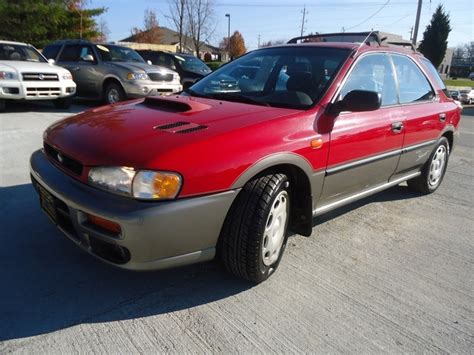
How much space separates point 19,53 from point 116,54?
2.30m

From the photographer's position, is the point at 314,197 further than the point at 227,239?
Yes

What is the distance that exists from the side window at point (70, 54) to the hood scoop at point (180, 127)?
30.2 feet

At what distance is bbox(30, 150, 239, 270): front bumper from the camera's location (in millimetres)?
2020

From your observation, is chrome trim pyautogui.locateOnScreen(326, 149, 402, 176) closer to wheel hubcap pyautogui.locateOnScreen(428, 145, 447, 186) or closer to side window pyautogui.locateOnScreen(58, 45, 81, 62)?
wheel hubcap pyautogui.locateOnScreen(428, 145, 447, 186)

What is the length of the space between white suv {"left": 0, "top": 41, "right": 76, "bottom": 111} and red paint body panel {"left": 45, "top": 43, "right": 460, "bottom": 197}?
612cm

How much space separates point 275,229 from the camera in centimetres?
263

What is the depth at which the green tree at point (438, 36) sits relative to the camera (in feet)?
122

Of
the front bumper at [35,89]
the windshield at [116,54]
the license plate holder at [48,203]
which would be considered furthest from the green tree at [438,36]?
the license plate holder at [48,203]

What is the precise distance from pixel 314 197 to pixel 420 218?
1737mm

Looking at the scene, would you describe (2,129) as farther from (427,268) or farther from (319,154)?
(427,268)

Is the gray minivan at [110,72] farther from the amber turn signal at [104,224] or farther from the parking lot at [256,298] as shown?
the amber turn signal at [104,224]

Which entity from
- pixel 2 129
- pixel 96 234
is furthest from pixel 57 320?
pixel 2 129

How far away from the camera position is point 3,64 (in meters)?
7.96

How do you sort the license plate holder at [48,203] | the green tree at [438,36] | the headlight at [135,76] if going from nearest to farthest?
1. the license plate holder at [48,203]
2. the headlight at [135,76]
3. the green tree at [438,36]
